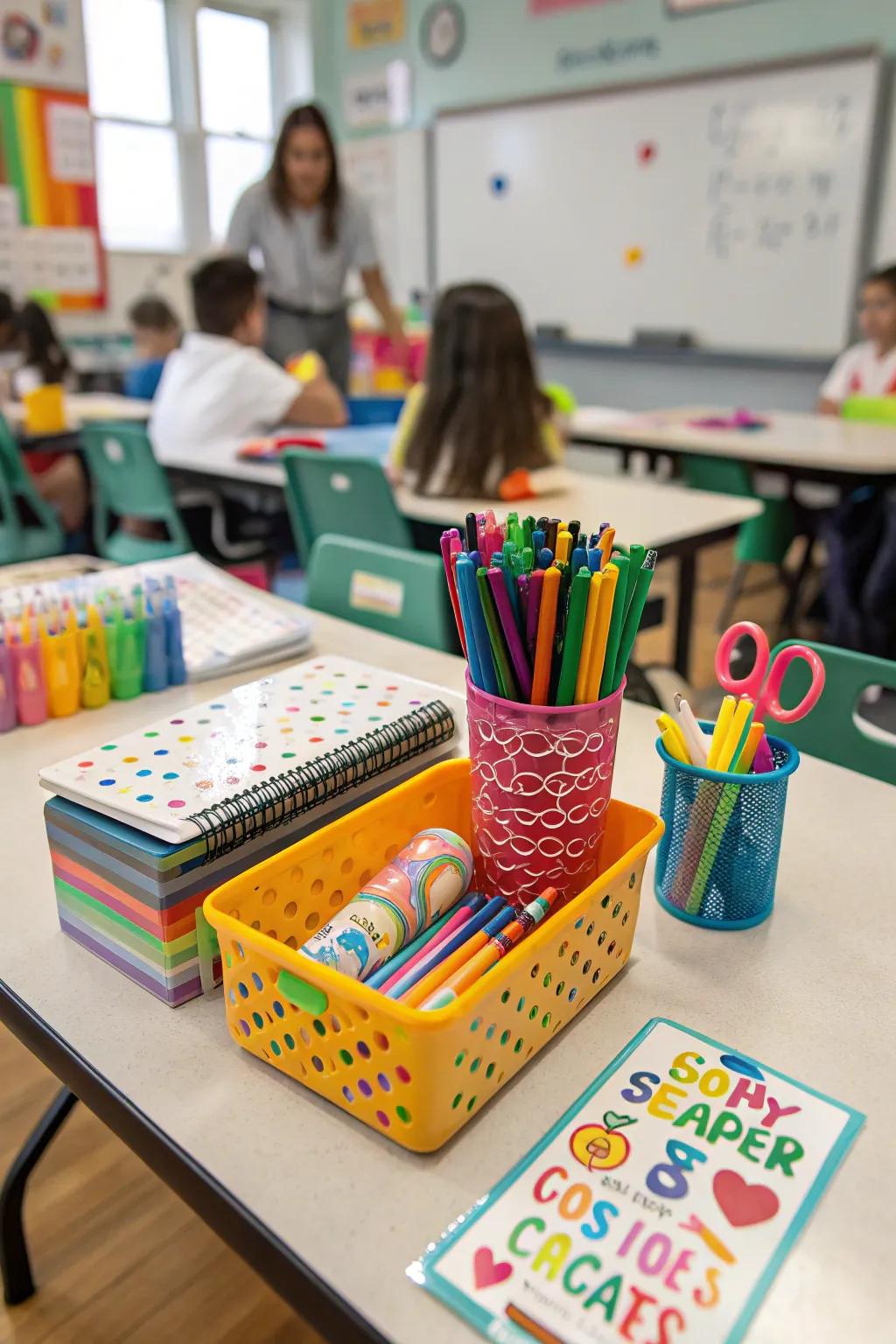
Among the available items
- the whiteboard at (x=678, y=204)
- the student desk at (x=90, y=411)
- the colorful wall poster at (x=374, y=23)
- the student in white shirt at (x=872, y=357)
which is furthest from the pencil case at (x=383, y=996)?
the colorful wall poster at (x=374, y=23)

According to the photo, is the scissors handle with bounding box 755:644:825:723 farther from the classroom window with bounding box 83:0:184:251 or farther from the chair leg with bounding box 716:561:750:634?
the classroom window with bounding box 83:0:184:251

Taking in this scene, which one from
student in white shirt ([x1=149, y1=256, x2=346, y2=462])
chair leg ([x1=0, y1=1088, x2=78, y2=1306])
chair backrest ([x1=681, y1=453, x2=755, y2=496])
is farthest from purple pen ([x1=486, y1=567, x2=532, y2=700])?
chair backrest ([x1=681, y1=453, x2=755, y2=496])

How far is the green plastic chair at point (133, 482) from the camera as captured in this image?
274 cm

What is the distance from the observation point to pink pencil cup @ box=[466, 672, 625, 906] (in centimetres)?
69

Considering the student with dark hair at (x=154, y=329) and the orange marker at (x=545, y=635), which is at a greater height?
the student with dark hair at (x=154, y=329)

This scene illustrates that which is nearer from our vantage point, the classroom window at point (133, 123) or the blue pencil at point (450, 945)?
the blue pencil at point (450, 945)

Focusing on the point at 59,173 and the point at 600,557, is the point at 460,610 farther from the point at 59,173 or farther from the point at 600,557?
the point at 59,173

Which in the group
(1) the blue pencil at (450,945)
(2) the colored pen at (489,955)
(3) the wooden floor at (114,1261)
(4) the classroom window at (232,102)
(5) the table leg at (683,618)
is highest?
(4) the classroom window at (232,102)

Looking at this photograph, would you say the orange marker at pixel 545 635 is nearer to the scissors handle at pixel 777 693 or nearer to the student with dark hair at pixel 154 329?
the scissors handle at pixel 777 693

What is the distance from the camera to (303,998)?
60cm

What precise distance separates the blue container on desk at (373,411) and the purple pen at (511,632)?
2.89m

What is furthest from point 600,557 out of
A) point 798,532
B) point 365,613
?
point 798,532

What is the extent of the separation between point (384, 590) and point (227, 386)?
5.37ft

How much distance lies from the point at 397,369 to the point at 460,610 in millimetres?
4393
